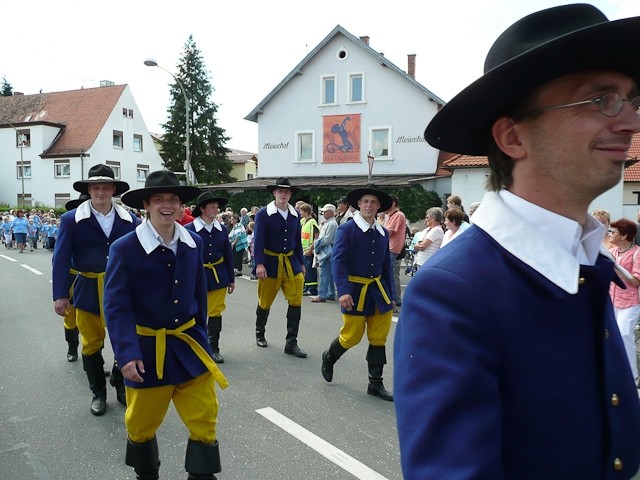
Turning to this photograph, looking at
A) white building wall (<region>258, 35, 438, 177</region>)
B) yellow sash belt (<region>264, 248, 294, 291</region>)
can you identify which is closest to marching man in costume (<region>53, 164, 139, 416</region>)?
yellow sash belt (<region>264, 248, 294, 291</region>)

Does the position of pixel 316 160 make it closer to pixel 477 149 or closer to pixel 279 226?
pixel 279 226

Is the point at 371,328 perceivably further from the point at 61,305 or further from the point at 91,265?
the point at 61,305

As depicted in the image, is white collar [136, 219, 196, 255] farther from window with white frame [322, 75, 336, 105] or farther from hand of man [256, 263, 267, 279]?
window with white frame [322, 75, 336, 105]

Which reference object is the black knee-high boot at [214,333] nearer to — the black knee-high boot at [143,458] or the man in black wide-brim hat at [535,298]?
the black knee-high boot at [143,458]

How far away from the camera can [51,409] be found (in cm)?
516

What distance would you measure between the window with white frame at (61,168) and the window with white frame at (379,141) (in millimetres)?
27986

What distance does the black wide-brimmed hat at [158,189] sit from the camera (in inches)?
150

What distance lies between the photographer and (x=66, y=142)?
46469 millimetres

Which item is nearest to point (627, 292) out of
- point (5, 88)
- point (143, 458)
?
point (143, 458)

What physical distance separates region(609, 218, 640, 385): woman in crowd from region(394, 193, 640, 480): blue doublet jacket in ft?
16.2

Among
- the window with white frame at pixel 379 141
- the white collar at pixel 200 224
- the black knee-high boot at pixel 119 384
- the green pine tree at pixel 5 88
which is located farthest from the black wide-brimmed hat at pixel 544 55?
the green pine tree at pixel 5 88

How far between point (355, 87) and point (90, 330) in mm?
28187

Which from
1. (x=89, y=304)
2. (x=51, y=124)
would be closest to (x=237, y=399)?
(x=89, y=304)

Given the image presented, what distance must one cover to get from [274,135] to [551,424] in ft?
108
